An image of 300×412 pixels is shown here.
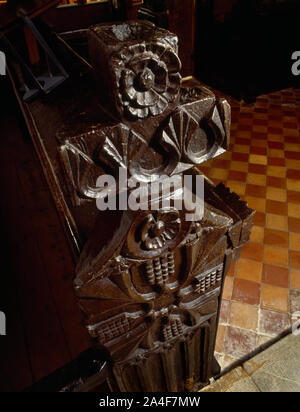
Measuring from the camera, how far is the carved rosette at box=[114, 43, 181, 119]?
0.55m

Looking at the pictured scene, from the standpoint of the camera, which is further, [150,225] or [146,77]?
[150,225]

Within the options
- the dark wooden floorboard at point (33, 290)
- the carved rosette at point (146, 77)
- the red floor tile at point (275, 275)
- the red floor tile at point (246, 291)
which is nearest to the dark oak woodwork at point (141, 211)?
the carved rosette at point (146, 77)

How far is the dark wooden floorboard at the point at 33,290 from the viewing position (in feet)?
6.79

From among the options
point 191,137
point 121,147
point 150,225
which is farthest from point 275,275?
point 121,147

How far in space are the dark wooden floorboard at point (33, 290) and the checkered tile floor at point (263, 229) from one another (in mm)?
1275

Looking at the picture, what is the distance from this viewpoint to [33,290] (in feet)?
7.98

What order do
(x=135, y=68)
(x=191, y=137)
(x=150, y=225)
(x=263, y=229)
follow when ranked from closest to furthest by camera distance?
(x=135, y=68)
(x=191, y=137)
(x=150, y=225)
(x=263, y=229)

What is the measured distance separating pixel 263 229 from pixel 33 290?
2387mm

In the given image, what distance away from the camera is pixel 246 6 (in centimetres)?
483

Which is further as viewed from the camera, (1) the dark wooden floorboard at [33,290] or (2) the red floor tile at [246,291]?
(2) the red floor tile at [246,291]

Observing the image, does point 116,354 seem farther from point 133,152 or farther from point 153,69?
point 153,69

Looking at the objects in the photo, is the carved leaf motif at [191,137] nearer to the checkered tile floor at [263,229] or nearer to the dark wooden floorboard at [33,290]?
the dark wooden floorboard at [33,290]

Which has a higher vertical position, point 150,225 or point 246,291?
point 150,225

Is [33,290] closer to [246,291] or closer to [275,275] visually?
[246,291]
